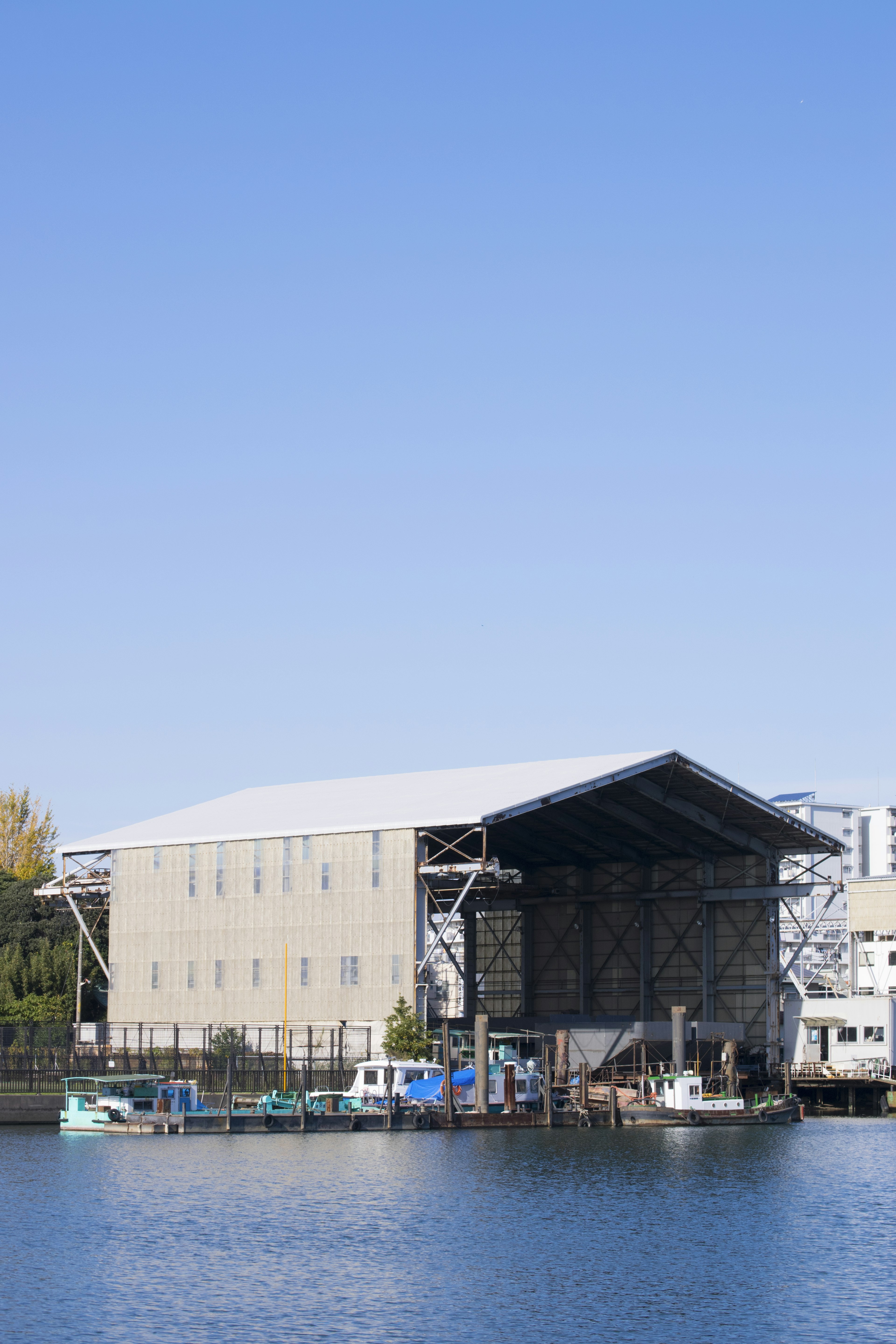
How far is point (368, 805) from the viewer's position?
91.4m

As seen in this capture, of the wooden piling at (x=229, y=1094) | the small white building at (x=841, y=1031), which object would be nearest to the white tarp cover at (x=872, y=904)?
the small white building at (x=841, y=1031)

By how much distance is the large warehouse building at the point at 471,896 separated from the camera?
84.6 m

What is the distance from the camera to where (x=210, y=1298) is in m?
37.8

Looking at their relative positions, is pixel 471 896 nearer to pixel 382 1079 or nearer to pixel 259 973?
pixel 259 973

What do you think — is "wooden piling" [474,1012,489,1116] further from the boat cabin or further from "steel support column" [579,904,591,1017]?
"steel support column" [579,904,591,1017]

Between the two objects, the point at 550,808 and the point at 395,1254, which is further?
the point at 550,808

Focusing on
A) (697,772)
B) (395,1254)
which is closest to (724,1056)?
(697,772)

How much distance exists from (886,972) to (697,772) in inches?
1119

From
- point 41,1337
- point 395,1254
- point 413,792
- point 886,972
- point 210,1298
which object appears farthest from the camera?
point 886,972

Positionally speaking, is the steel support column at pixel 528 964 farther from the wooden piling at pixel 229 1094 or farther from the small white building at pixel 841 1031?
the wooden piling at pixel 229 1094

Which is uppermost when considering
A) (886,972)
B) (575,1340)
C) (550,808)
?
(550,808)

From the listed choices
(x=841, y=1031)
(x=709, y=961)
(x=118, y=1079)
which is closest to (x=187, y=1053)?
(x=118, y=1079)

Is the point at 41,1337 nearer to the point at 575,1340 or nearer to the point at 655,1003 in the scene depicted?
the point at 575,1340

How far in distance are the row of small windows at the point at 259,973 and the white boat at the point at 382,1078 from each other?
18.1ft
